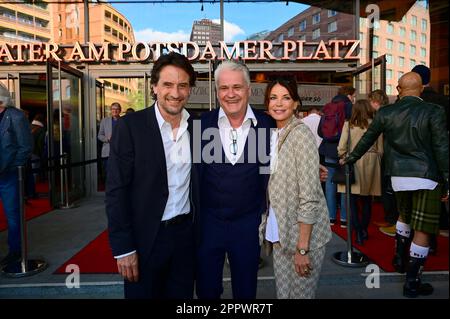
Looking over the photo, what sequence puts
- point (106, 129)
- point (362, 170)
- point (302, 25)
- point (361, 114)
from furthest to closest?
point (302, 25) → point (106, 129) → point (362, 170) → point (361, 114)

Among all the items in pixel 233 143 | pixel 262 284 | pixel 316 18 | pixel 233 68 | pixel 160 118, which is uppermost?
pixel 316 18

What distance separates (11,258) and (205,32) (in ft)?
18.5

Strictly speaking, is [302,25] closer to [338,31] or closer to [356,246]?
[338,31]

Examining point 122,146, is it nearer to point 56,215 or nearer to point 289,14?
point 56,215

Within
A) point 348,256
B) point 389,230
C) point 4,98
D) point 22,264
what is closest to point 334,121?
point 389,230

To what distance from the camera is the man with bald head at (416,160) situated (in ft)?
9.08

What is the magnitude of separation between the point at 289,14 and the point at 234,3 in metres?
1.18

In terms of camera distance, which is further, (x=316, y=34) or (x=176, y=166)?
(x=316, y=34)

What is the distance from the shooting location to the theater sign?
7.14 meters

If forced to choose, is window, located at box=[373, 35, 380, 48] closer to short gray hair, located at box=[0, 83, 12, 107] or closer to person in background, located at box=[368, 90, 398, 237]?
person in background, located at box=[368, 90, 398, 237]

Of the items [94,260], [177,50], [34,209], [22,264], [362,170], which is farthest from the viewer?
[177,50]

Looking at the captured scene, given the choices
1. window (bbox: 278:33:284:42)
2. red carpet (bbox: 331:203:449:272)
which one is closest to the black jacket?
red carpet (bbox: 331:203:449:272)

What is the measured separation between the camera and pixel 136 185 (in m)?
1.82
